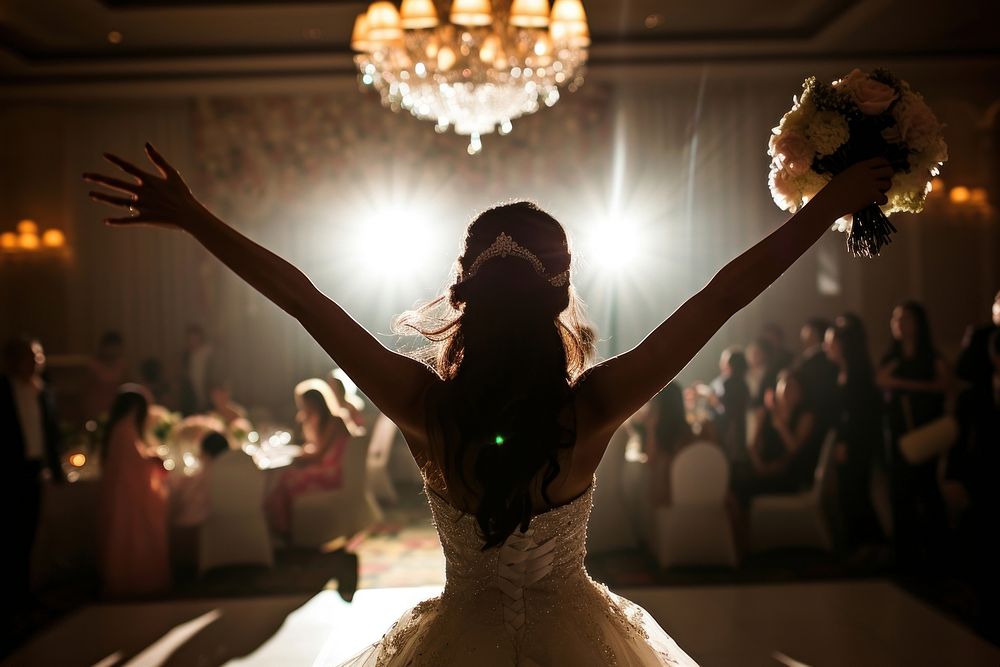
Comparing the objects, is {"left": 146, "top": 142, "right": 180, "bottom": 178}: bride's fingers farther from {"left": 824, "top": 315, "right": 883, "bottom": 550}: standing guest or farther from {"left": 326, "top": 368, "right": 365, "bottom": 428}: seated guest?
{"left": 326, "top": 368, "right": 365, "bottom": 428}: seated guest

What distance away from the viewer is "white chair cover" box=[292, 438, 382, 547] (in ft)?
18.6

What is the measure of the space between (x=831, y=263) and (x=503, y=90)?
5511 mm

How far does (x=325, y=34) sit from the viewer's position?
7.70 meters

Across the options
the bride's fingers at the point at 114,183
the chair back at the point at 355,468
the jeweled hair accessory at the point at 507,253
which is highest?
the bride's fingers at the point at 114,183

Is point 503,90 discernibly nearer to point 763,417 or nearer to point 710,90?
point 763,417

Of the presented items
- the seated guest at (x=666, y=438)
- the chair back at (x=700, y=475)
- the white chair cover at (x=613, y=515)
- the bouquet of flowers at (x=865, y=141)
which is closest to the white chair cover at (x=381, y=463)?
the white chair cover at (x=613, y=515)

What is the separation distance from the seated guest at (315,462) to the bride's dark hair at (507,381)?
14.7 feet

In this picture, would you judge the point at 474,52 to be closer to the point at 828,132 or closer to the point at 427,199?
the point at 828,132

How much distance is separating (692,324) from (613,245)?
833cm

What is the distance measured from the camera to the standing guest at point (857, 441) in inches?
206

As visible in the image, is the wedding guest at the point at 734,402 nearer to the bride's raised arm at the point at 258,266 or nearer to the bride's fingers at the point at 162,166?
the bride's raised arm at the point at 258,266

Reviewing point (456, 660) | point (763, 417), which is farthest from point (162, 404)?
point (456, 660)

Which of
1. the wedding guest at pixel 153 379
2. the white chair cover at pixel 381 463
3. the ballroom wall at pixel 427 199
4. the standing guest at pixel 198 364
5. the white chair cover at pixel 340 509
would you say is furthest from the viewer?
the ballroom wall at pixel 427 199

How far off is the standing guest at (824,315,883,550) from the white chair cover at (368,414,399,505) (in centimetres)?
345
